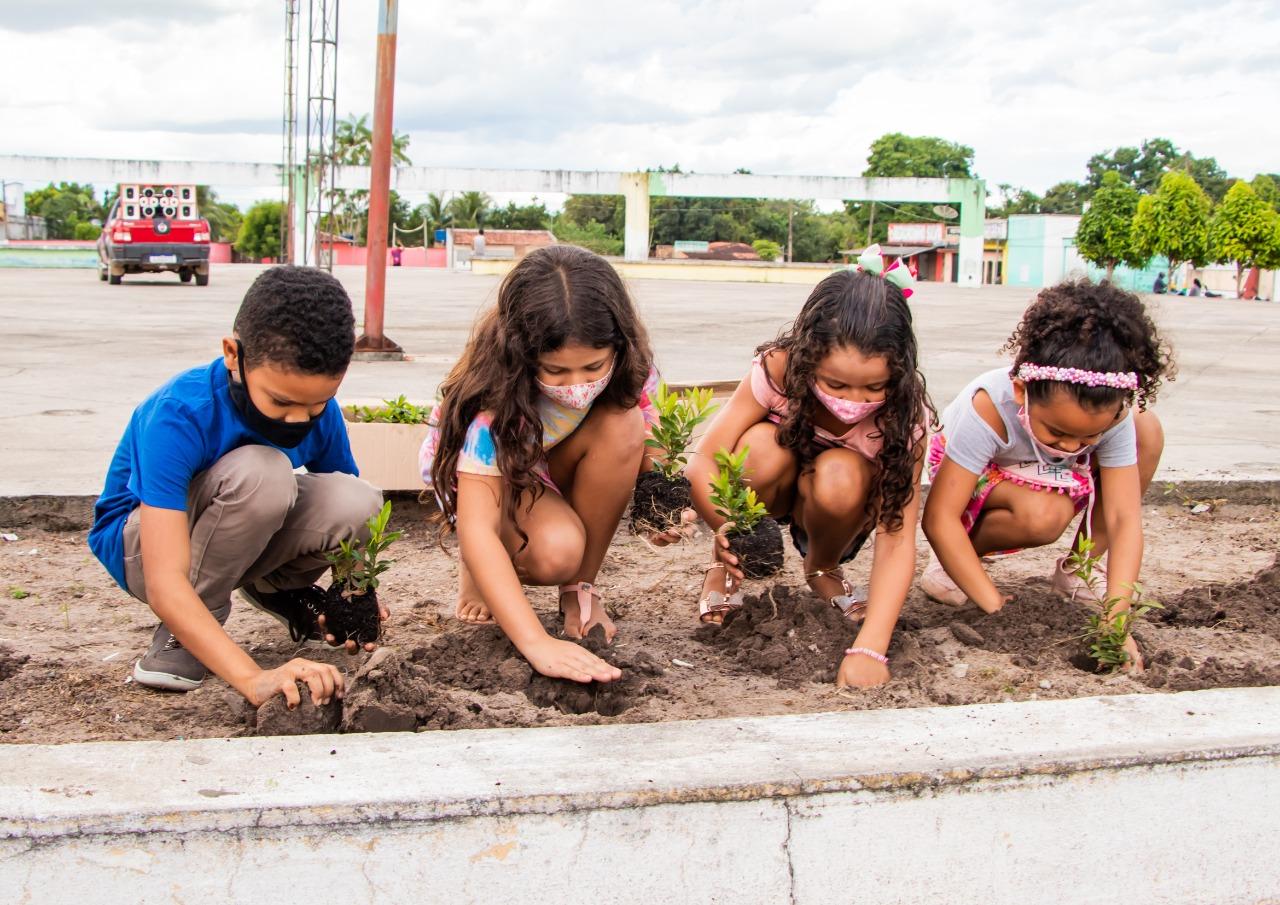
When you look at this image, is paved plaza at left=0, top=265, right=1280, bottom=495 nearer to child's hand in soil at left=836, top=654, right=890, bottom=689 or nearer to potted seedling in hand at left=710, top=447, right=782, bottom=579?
potted seedling in hand at left=710, top=447, right=782, bottom=579

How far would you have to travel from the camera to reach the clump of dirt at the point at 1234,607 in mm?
3246

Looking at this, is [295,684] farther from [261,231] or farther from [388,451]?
[261,231]

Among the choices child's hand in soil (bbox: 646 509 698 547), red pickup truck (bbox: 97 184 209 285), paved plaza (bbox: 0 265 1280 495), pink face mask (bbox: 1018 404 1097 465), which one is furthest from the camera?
red pickup truck (bbox: 97 184 209 285)

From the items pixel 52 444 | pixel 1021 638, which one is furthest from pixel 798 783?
pixel 52 444

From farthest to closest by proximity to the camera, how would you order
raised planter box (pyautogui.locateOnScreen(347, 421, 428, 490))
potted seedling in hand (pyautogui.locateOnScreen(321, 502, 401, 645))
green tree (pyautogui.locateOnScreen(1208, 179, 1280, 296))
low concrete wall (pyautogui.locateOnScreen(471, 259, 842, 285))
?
green tree (pyautogui.locateOnScreen(1208, 179, 1280, 296)) < low concrete wall (pyautogui.locateOnScreen(471, 259, 842, 285)) < raised planter box (pyautogui.locateOnScreen(347, 421, 428, 490)) < potted seedling in hand (pyautogui.locateOnScreen(321, 502, 401, 645))

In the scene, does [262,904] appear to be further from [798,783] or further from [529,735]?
[798,783]

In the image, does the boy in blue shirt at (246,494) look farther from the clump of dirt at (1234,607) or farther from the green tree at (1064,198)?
the green tree at (1064,198)

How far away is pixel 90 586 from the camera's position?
11.8 ft

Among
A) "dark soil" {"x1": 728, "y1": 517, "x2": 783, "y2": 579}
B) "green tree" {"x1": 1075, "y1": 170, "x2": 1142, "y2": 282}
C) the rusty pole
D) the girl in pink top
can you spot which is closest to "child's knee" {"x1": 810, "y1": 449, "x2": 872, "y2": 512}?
the girl in pink top

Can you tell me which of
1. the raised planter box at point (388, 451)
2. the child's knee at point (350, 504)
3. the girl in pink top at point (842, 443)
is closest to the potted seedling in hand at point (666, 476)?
the girl in pink top at point (842, 443)

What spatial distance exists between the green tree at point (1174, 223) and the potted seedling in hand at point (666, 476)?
4628 cm

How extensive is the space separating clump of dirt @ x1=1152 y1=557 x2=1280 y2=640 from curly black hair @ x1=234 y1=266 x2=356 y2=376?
7.90ft

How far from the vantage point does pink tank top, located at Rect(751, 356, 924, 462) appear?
10.6 feet

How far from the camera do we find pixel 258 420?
2.72 m
